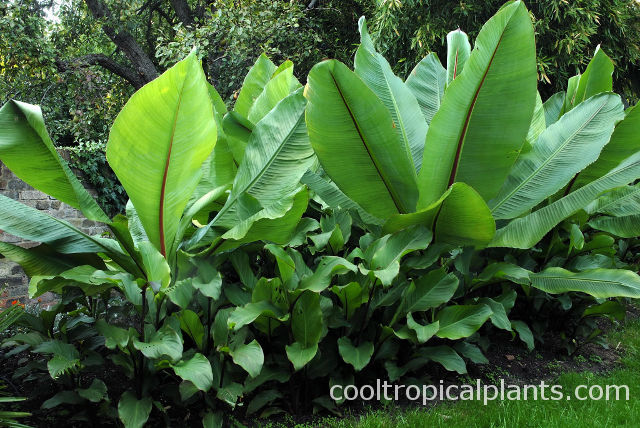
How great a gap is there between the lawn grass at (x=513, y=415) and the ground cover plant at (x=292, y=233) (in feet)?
0.57

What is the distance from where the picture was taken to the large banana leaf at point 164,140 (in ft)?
5.20

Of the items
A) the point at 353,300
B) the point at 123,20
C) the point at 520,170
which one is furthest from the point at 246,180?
the point at 123,20

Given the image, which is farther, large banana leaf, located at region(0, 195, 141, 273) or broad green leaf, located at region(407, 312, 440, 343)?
broad green leaf, located at region(407, 312, 440, 343)

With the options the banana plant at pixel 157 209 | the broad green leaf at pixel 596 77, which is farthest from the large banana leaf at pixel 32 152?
the broad green leaf at pixel 596 77

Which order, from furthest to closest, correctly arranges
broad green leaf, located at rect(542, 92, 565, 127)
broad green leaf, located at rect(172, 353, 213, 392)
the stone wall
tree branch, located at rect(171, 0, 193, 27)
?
tree branch, located at rect(171, 0, 193, 27) < the stone wall < broad green leaf, located at rect(542, 92, 565, 127) < broad green leaf, located at rect(172, 353, 213, 392)

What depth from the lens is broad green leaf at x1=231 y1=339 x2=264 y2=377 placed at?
1.64 meters

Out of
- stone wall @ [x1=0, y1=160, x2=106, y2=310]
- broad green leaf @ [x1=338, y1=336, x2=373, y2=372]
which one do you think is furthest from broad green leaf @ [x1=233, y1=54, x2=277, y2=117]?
stone wall @ [x1=0, y1=160, x2=106, y2=310]

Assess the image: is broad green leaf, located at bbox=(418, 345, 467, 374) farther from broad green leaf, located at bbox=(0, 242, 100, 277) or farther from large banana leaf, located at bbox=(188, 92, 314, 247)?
broad green leaf, located at bbox=(0, 242, 100, 277)

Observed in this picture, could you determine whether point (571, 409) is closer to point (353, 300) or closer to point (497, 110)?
point (353, 300)

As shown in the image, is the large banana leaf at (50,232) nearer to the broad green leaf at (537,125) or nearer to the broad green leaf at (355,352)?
the broad green leaf at (355,352)

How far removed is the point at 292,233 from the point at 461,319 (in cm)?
78

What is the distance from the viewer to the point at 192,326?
5.98 ft

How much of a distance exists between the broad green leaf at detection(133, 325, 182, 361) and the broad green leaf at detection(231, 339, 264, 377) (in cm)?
19

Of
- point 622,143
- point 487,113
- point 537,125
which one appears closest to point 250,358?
point 487,113
